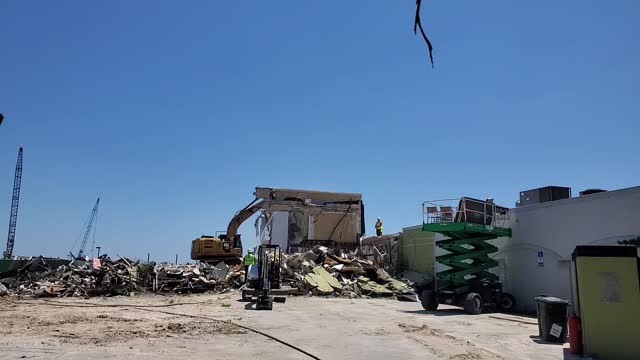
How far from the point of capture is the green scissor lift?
72.2ft

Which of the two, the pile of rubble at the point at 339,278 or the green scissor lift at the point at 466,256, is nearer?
the green scissor lift at the point at 466,256

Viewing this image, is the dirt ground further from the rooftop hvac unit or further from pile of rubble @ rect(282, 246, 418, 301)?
pile of rubble @ rect(282, 246, 418, 301)

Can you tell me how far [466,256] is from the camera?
22.7 m

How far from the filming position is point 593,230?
64.8 ft

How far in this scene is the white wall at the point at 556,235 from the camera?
18.8 metres

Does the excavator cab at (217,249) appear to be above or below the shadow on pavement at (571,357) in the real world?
above

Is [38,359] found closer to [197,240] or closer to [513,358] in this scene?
[513,358]

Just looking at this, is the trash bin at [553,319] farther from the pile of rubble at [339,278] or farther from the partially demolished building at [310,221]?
the partially demolished building at [310,221]

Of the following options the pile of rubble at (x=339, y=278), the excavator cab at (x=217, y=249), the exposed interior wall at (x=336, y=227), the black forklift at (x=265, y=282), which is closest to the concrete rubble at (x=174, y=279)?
the pile of rubble at (x=339, y=278)

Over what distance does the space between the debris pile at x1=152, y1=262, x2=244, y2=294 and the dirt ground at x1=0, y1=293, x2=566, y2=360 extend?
8.49m

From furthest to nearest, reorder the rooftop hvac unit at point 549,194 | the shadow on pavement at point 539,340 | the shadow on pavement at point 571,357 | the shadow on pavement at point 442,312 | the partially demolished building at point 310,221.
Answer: the partially demolished building at point 310,221 → the rooftop hvac unit at point 549,194 → the shadow on pavement at point 442,312 → the shadow on pavement at point 539,340 → the shadow on pavement at point 571,357

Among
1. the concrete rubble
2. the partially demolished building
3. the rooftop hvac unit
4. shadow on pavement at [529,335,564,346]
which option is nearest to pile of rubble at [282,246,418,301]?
the concrete rubble

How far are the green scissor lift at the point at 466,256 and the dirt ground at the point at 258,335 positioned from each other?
976 mm

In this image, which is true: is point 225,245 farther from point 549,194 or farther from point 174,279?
point 549,194
